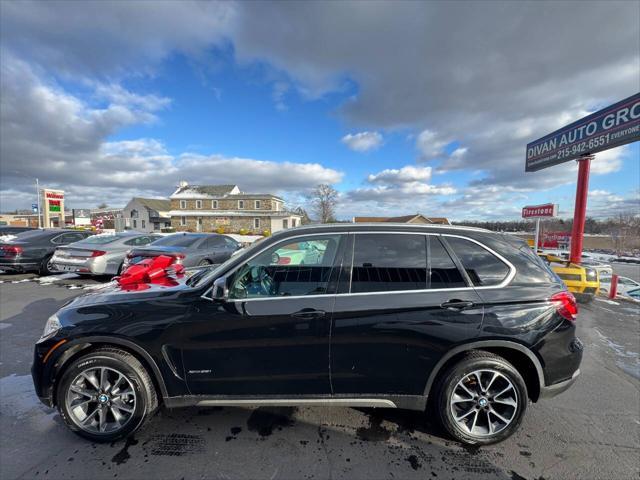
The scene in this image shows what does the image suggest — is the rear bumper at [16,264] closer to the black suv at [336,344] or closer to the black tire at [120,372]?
the black suv at [336,344]

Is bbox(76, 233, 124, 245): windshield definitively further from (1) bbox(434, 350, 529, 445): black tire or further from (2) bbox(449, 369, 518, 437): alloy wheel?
(2) bbox(449, 369, 518, 437): alloy wheel

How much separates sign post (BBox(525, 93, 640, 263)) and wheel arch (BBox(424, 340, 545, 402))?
385 inches

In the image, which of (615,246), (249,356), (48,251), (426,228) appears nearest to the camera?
(249,356)

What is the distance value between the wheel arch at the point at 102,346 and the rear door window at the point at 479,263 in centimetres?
275

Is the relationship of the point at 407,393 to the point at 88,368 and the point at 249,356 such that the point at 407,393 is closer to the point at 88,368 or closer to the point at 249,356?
the point at 249,356

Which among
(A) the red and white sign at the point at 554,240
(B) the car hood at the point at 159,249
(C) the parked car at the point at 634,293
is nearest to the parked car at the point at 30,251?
(B) the car hood at the point at 159,249

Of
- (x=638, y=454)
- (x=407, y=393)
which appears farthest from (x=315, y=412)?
(x=638, y=454)

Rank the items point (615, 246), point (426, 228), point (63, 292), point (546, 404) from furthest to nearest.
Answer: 1. point (615, 246)
2. point (63, 292)
3. point (546, 404)
4. point (426, 228)

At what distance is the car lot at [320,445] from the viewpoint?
82.7 inches

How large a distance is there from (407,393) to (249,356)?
136cm

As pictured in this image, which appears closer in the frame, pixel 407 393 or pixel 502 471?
A: pixel 502 471

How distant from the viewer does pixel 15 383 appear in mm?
3137

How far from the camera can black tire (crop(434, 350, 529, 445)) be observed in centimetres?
235

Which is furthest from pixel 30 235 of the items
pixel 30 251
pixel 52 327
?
pixel 52 327
